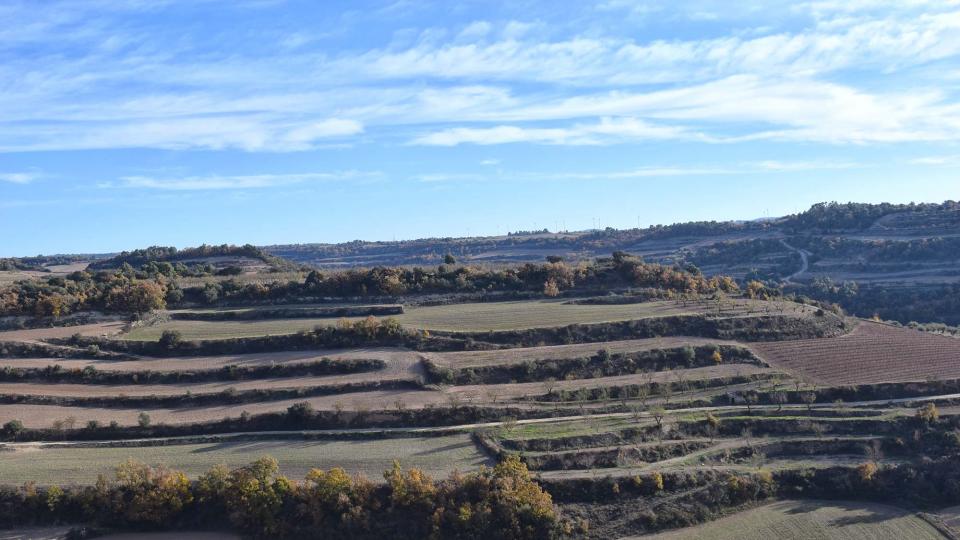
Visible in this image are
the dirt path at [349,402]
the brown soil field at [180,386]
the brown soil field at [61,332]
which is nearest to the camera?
the dirt path at [349,402]

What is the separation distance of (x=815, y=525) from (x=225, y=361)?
42.6 m

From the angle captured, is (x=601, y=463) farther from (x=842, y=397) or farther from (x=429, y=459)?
(x=842, y=397)

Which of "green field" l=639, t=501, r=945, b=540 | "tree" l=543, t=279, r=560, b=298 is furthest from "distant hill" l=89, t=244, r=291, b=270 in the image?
"green field" l=639, t=501, r=945, b=540

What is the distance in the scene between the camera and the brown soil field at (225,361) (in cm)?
5094

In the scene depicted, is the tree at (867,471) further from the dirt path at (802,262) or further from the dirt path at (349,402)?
the dirt path at (802,262)

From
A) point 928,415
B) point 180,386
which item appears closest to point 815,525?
point 928,415

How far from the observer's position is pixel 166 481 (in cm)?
3450

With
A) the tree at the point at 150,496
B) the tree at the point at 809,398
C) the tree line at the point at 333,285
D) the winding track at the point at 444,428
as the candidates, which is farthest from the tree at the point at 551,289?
the tree at the point at 150,496

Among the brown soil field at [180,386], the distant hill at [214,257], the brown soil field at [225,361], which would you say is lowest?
the brown soil field at [180,386]

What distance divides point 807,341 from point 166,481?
52.7 metres

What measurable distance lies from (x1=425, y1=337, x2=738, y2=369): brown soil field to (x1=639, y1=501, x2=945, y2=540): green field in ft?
66.9

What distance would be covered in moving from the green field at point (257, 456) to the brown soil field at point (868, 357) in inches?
1185

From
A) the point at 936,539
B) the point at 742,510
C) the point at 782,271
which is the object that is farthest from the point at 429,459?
the point at 782,271

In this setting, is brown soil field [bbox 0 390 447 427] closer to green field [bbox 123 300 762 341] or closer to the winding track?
the winding track
